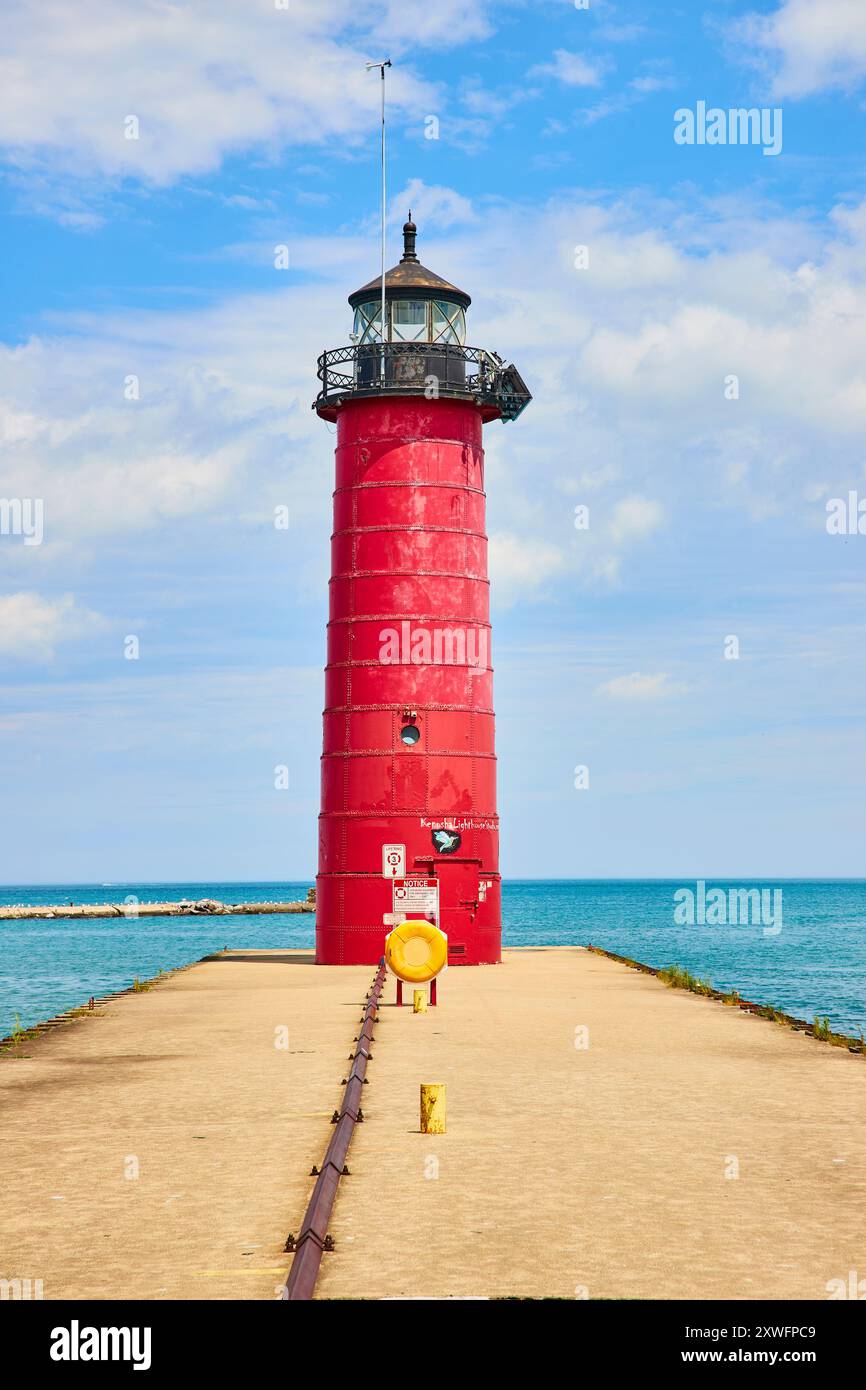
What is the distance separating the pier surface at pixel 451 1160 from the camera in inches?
416

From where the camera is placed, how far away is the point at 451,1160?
46.6 feet

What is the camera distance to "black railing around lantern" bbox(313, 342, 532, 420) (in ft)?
126

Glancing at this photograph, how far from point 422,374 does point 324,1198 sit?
94.3 feet

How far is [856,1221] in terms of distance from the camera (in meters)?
11.9

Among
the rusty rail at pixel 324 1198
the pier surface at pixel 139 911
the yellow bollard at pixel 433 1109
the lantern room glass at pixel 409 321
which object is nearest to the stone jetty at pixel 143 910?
the pier surface at pixel 139 911

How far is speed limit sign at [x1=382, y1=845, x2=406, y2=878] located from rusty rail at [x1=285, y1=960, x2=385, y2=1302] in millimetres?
16666

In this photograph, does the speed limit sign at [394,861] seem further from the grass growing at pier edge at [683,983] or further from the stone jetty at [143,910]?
the stone jetty at [143,910]

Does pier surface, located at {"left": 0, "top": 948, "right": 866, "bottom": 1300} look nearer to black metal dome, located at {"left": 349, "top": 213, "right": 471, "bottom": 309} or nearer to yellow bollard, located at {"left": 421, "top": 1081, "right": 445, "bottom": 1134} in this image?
yellow bollard, located at {"left": 421, "top": 1081, "right": 445, "bottom": 1134}

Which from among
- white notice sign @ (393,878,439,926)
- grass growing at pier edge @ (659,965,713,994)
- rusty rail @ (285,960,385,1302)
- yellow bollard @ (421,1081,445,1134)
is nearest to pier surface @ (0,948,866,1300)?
rusty rail @ (285,960,385,1302)

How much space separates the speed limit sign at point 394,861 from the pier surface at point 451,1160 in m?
10.8

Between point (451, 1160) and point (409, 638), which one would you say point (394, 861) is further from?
point (451, 1160)
